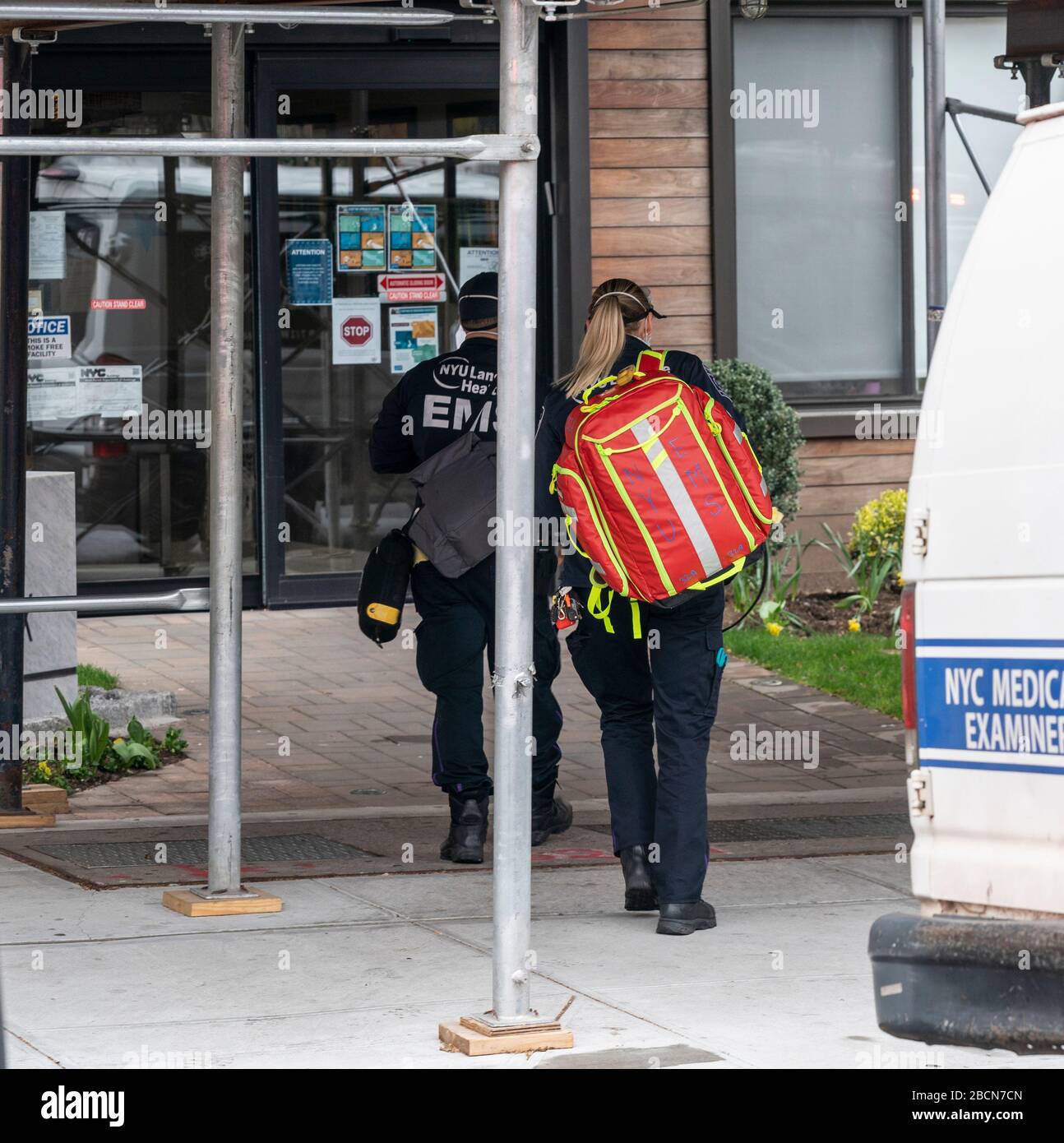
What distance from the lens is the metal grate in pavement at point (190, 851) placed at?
21.9 ft

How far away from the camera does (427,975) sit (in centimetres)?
533

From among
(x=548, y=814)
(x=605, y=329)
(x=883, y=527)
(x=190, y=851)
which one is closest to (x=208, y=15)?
(x=605, y=329)

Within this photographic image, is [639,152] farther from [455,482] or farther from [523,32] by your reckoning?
[523,32]

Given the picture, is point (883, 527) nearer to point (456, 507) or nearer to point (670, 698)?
point (456, 507)

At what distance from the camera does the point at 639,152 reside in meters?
11.7

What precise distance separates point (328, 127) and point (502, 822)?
7.80 meters

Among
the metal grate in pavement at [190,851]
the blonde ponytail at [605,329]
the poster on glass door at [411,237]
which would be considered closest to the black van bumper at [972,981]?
the blonde ponytail at [605,329]

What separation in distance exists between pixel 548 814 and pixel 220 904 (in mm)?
1503

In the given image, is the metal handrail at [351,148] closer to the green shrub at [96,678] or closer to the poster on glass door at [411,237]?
the green shrub at [96,678]

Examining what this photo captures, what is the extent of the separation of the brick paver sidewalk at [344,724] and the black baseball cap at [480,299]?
208cm

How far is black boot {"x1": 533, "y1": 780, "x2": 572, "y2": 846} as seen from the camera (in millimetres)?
7020

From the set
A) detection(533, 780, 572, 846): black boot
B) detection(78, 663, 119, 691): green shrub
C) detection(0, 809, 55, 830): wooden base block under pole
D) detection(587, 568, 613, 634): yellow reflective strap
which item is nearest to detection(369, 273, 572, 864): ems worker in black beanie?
detection(533, 780, 572, 846): black boot

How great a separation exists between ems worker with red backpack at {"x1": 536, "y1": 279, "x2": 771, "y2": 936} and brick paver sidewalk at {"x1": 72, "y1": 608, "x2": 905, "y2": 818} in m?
1.93

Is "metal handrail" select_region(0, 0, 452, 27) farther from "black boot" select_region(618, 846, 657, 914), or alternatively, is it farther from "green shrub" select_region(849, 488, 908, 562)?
"green shrub" select_region(849, 488, 908, 562)
